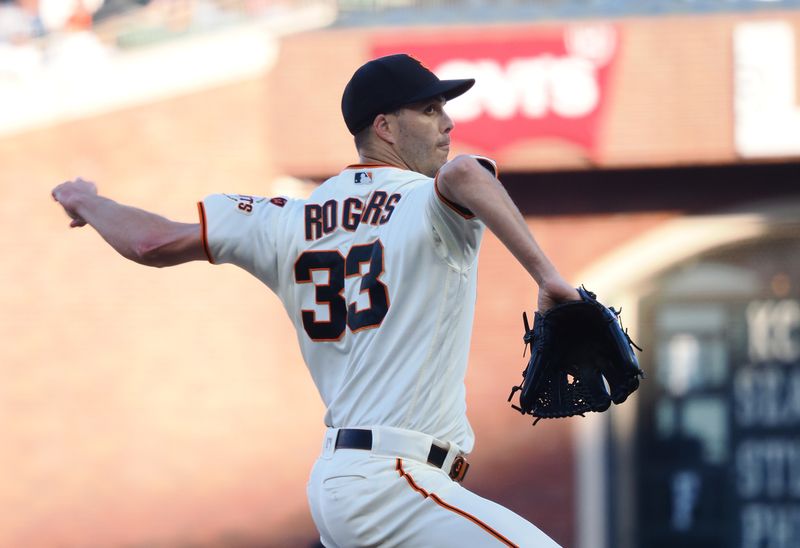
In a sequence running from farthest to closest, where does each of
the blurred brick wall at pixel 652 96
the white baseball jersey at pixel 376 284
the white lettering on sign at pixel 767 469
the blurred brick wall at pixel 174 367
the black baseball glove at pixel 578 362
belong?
the blurred brick wall at pixel 174 367
the white lettering on sign at pixel 767 469
the blurred brick wall at pixel 652 96
the white baseball jersey at pixel 376 284
the black baseball glove at pixel 578 362

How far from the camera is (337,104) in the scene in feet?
36.8

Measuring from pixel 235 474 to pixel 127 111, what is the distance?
3.42 m

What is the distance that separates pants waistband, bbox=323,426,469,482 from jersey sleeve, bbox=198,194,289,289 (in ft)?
1.84

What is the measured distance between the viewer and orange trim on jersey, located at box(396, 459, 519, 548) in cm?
327

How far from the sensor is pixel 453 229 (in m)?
3.38

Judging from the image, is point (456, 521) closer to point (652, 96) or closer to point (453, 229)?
point (453, 229)

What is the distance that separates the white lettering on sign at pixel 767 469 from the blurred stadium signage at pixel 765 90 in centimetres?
256

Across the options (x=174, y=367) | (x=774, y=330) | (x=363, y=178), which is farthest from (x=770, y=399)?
(x=363, y=178)

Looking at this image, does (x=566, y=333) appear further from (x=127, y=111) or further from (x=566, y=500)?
(x=127, y=111)

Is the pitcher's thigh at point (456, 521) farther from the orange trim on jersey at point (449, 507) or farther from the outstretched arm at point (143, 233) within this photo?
the outstretched arm at point (143, 233)

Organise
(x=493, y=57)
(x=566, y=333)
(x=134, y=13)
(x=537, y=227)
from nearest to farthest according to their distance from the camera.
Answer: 1. (x=566, y=333)
2. (x=493, y=57)
3. (x=537, y=227)
4. (x=134, y=13)

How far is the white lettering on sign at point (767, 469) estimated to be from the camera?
1148 cm

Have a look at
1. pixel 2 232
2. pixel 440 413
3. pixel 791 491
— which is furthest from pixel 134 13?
pixel 440 413

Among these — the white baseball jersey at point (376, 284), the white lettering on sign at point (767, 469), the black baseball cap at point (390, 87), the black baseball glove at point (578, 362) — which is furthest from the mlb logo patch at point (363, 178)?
the white lettering on sign at point (767, 469)
